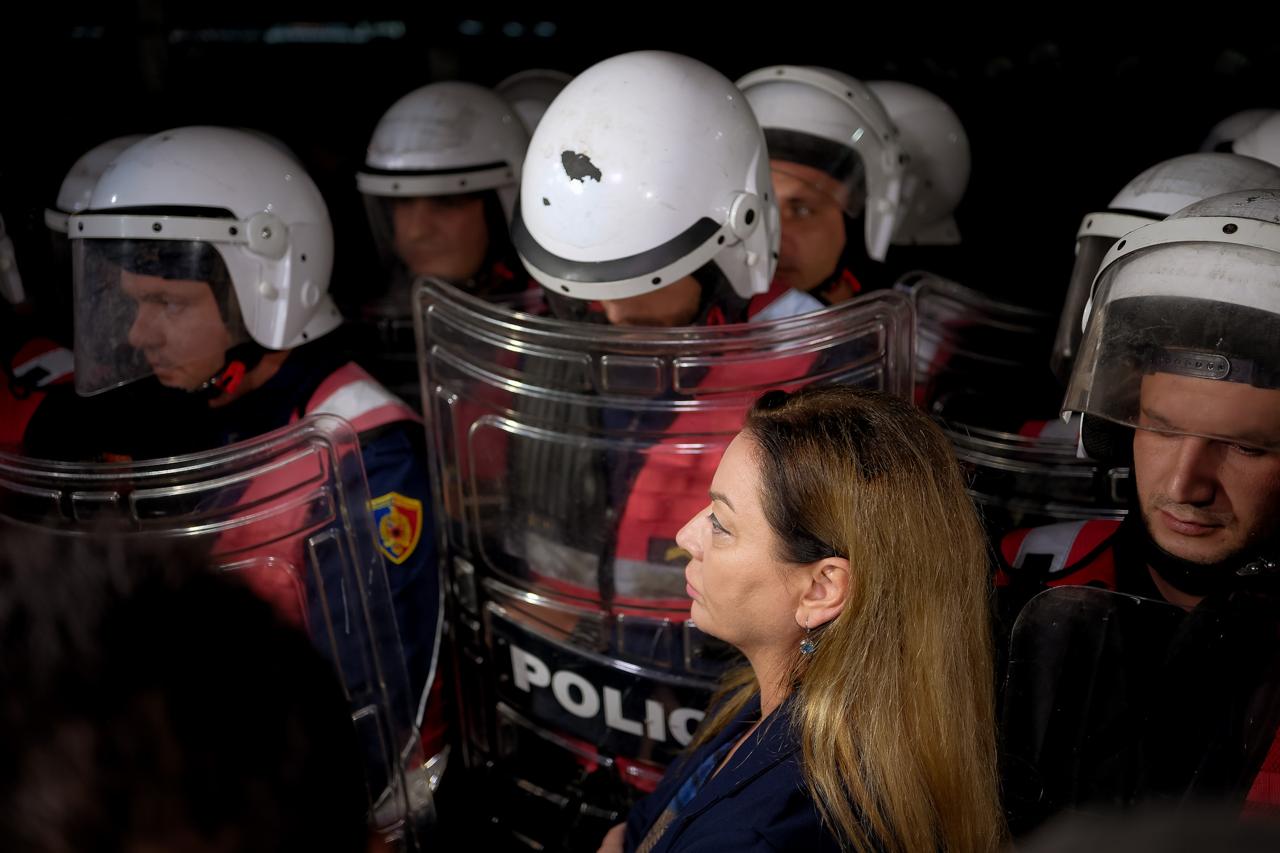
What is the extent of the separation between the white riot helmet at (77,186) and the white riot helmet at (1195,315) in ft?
8.15

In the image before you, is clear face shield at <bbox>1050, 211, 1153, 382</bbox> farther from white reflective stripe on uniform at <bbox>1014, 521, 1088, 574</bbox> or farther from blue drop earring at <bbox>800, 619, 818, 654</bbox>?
blue drop earring at <bbox>800, 619, 818, 654</bbox>

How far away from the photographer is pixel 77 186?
3.12 metres

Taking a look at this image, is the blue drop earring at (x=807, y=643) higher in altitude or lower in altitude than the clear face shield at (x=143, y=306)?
lower

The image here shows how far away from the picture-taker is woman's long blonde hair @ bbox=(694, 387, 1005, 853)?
4.54 feet

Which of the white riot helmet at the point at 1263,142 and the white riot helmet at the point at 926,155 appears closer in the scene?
the white riot helmet at the point at 1263,142

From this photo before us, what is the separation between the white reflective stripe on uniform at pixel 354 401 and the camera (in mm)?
2588

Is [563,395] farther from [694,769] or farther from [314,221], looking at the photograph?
[314,221]

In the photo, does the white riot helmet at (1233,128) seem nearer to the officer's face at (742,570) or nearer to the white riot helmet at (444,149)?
the white riot helmet at (444,149)

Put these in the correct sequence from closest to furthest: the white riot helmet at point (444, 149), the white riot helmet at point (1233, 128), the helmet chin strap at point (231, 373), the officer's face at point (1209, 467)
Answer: the officer's face at point (1209, 467) < the helmet chin strap at point (231, 373) < the white riot helmet at point (1233, 128) < the white riot helmet at point (444, 149)

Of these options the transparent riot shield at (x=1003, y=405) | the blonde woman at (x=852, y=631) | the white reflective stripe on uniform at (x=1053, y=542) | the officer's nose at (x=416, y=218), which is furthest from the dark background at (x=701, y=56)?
the white reflective stripe on uniform at (x=1053, y=542)

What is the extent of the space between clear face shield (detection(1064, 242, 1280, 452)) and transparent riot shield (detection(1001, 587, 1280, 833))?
0.94 ft

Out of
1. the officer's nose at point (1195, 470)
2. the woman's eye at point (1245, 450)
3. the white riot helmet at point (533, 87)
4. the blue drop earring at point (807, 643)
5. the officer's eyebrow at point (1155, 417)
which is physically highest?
the white riot helmet at point (533, 87)

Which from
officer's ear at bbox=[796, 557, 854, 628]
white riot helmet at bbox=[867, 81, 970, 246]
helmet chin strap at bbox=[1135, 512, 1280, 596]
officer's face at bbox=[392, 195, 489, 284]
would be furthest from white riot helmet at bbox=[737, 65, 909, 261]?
officer's ear at bbox=[796, 557, 854, 628]

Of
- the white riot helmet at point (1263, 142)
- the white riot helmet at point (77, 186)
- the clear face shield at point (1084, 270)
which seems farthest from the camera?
the white riot helmet at point (77, 186)
